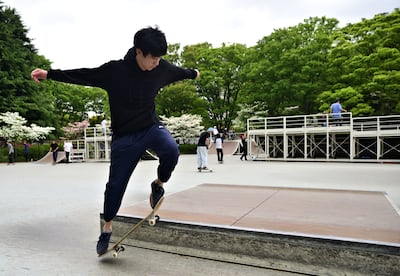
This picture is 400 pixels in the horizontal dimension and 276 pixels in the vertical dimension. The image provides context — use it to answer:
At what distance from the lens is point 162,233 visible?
338 cm

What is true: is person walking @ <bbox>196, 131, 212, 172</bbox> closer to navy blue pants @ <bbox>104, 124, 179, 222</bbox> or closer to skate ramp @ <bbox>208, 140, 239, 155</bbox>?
navy blue pants @ <bbox>104, 124, 179, 222</bbox>

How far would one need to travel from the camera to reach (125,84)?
9.82 feet

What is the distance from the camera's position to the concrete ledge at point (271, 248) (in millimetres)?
2432

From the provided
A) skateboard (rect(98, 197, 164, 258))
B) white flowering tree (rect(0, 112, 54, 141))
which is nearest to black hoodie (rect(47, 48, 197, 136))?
skateboard (rect(98, 197, 164, 258))

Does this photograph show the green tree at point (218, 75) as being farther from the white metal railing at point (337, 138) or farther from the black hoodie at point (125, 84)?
the black hoodie at point (125, 84)

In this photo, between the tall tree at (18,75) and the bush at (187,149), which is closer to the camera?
the tall tree at (18,75)

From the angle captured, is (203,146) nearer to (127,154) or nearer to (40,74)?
(127,154)

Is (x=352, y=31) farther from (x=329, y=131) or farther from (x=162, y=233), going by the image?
(x=162, y=233)

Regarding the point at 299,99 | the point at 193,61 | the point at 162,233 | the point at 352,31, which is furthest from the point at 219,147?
the point at 193,61

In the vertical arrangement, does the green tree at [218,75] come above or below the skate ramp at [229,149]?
above

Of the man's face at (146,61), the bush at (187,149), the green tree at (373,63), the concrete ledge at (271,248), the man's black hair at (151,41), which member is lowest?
the bush at (187,149)

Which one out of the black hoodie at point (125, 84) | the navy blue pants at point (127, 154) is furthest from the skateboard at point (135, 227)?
the black hoodie at point (125, 84)

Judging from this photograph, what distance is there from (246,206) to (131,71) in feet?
7.90

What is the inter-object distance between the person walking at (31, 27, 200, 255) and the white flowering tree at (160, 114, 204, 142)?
102 ft
